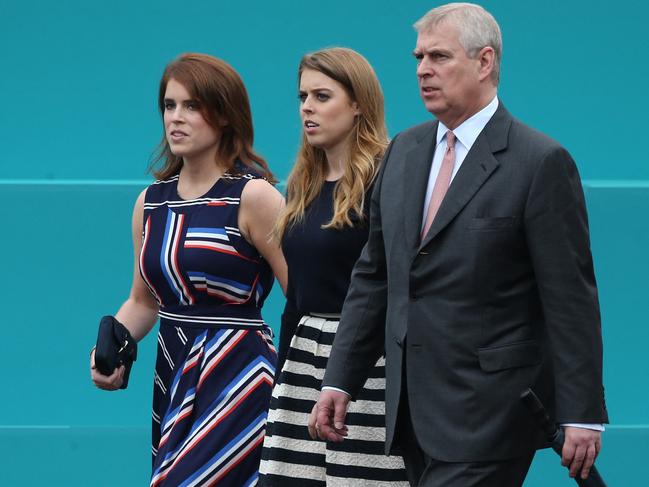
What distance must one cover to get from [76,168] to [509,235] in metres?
3.53

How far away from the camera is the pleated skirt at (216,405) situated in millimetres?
4262

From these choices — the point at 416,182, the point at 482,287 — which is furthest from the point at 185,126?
the point at 482,287

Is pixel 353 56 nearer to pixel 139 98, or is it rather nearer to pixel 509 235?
pixel 509 235

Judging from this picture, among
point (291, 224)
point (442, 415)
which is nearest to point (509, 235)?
point (442, 415)

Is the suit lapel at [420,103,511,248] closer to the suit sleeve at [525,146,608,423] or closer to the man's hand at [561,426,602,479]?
the suit sleeve at [525,146,608,423]

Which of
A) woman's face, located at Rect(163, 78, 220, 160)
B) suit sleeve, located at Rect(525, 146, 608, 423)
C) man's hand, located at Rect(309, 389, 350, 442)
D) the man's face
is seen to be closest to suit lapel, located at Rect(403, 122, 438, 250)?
the man's face

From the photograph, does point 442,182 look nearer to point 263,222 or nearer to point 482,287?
point 482,287

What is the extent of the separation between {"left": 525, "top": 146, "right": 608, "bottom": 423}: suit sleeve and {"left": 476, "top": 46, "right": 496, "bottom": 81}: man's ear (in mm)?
245

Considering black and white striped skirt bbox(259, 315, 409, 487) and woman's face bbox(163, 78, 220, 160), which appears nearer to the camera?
black and white striped skirt bbox(259, 315, 409, 487)

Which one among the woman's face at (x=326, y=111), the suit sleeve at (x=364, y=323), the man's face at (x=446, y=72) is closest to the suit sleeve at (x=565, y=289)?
the man's face at (x=446, y=72)

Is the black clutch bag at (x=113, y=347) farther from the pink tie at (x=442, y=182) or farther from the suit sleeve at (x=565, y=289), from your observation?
the suit sleeve at (x=565, y=289)

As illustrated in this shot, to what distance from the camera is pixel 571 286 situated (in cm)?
319

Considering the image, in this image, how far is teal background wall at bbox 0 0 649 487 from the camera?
→ 20.3 ft

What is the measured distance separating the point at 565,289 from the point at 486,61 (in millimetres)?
532
